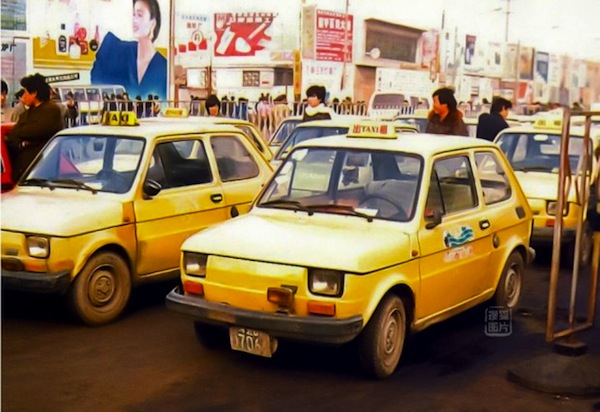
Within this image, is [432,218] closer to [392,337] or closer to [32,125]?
[392,337]

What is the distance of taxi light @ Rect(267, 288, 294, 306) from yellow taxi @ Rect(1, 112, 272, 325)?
1901 millimetres

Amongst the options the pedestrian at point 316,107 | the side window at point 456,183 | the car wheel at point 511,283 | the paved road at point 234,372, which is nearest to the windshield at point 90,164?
the paved road at point 234,372

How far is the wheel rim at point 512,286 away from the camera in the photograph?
23.2ft

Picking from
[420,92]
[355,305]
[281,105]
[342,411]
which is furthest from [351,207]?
[420,92]

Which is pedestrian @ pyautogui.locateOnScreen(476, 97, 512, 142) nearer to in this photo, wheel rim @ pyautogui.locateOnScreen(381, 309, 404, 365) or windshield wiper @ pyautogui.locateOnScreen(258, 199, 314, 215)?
windshield wiper @ pyautogui.locateOnScreen(258, 199, 314, 215)

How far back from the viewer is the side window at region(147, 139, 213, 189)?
23.9 feet

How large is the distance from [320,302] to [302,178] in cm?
150

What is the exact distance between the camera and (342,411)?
4.90m

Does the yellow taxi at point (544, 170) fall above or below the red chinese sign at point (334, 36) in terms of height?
below

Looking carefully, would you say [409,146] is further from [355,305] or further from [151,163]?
[151,163]

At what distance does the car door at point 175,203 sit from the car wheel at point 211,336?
3.87 feet

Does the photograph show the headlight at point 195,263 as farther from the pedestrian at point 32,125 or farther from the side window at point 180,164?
the pedestrian at point 32,125

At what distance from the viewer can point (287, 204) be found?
20.1 ft

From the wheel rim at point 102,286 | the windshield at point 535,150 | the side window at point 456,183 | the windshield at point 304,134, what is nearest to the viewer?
the side window at point 456,183
